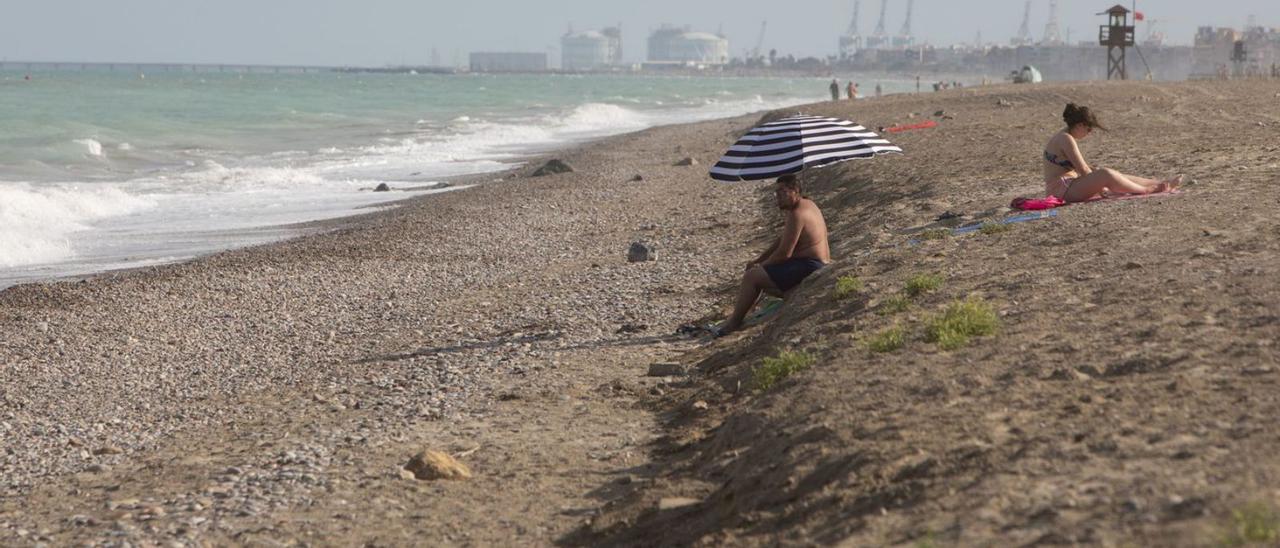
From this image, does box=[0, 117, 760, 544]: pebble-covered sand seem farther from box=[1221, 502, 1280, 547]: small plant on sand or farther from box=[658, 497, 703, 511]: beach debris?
box=[1221, 502, 1280, 547]: small plant on sand

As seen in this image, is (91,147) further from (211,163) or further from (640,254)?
(640,254)

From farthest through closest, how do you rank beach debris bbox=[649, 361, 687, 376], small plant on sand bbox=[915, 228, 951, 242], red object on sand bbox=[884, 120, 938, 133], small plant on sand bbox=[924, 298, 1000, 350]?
red object on sand bbox=[884, 120, 938, 133]
small plant on sand bbox=[915, 228, 951, 242]
beach debris bbox=[649, 361, 687, 376]
small plant on sand bbox=[924, 298, 1000, 350]

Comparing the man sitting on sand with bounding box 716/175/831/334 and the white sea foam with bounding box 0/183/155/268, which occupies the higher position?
the man sitting on sand with bounding box 716/175/831/334

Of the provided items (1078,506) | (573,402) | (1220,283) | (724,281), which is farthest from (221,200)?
(1078,506)

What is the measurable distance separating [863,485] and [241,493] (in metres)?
3.28

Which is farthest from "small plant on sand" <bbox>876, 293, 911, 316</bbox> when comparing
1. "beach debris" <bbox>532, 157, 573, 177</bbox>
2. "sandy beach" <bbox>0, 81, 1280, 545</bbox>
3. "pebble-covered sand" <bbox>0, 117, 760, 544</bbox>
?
"beach debris" <bbox>532, 157, 573, 177</bbox>

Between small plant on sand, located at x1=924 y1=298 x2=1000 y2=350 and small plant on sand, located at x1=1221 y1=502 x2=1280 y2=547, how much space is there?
348 centimetres

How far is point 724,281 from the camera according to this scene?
14.0 m

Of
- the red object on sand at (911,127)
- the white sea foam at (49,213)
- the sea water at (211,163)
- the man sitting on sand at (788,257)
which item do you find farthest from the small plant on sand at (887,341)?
the red object on sand at (911,127)

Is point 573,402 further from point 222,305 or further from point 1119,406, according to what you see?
point 222,305

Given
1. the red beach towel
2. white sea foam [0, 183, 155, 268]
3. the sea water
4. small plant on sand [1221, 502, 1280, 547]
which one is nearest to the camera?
small plant on sand [1221, 502, 1280, 547]

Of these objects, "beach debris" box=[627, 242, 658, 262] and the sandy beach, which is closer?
the sandy beach

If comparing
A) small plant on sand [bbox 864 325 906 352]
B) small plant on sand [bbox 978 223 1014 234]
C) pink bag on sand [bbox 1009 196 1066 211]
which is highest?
pink bag on sand [bbox 1009 196 1066 211]

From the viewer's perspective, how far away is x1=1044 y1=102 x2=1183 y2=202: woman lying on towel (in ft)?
42.1
